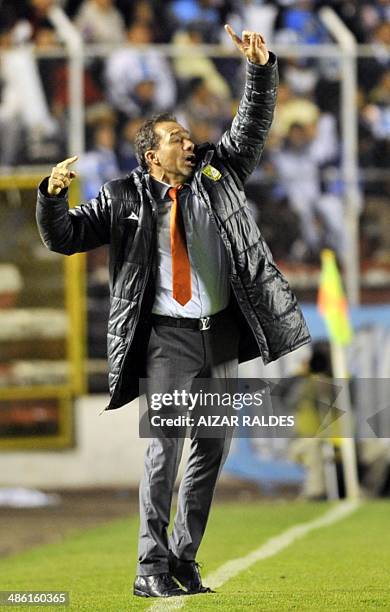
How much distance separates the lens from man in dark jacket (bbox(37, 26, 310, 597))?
6.29m

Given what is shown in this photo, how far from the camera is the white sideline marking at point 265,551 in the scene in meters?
5.95

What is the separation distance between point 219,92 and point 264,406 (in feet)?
37.4

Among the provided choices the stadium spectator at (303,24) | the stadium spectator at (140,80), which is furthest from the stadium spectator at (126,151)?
the stadium spectator at (303,24)

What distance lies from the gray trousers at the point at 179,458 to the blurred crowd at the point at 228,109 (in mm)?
11240

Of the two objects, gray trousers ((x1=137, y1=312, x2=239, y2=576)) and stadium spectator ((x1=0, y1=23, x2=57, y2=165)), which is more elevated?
stadium spectator ((x1=0, y1=23, x2=57, y2=165))

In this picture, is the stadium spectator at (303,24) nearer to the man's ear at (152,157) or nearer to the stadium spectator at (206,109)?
the stadium spectator at (206,109)

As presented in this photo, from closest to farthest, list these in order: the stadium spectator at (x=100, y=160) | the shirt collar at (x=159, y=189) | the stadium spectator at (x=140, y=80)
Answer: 1. the shirt collar at (x=159, y=189)
2. the stadium spectator at (x=100, y=160)
3. the stadium spectator at (x=140, y=80)

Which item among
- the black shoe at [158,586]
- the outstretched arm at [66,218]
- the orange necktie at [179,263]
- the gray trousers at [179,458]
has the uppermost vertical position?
the outstretched arm at [66,218]

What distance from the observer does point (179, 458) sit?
6.41 meters

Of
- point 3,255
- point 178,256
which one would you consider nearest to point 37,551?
point 178,256

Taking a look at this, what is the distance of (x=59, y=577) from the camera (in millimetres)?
7793

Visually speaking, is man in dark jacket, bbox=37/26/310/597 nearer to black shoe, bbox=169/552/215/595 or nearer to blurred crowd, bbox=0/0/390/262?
black shoe, bbox=169/552/215/595

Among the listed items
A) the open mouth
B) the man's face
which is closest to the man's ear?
the man's face

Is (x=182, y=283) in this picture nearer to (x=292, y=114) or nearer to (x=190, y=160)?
(x=190, y=160)
